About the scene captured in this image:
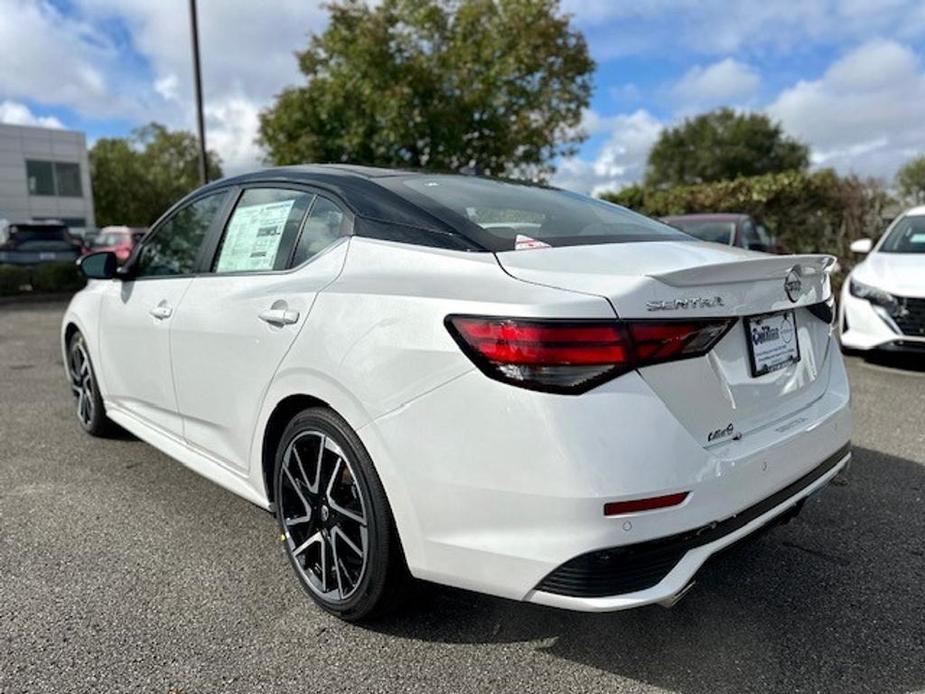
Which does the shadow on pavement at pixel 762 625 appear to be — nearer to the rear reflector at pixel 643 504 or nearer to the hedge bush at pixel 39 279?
the rear reflector at pixel 643 504

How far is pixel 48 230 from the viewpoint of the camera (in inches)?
631

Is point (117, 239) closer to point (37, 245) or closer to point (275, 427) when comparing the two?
point (37, 245)

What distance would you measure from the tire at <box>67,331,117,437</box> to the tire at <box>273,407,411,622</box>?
2.24 meters

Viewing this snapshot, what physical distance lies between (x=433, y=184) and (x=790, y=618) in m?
2.03

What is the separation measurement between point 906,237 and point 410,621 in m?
6.94

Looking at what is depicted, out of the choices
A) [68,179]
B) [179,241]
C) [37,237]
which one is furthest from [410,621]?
[68,179]

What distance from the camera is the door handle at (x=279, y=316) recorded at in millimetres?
2486

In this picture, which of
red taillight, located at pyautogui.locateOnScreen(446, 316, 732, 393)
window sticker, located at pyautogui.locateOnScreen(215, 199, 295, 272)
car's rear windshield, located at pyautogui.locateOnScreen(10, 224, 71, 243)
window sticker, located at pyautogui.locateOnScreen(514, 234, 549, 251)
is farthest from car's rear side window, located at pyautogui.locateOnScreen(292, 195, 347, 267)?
car's rear windshield, located at pyautogui.locateOnScreen(10, 224, 71, 243)

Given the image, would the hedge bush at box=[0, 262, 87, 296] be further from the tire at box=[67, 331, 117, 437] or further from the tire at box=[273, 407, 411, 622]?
the tire at box=[273, 407, 411, 622]

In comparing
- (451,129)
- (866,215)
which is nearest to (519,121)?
(451,129)

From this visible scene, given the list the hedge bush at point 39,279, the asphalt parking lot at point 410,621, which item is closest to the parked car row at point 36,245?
the hedge bush at point 39,279

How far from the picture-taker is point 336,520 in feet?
7.98

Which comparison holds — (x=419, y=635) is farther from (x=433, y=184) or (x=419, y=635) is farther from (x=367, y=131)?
(x=367, y=131)

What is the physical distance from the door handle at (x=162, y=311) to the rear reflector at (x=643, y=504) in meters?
2.29
